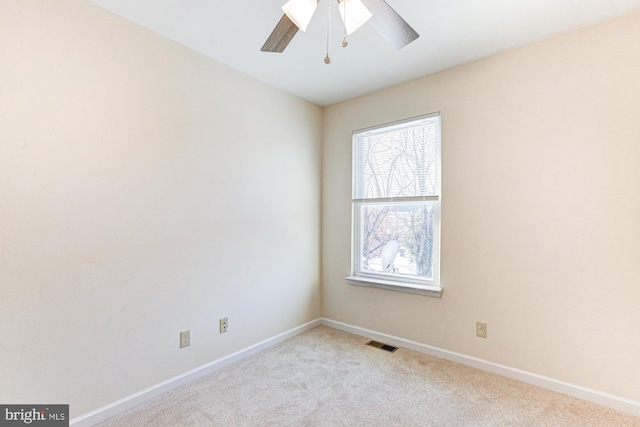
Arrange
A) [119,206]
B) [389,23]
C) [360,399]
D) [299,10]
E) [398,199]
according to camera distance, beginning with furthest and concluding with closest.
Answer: [398,199]
[360,399]
[119,206]
[389,23]
[299,10]

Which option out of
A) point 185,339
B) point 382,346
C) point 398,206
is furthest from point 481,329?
point 185,339

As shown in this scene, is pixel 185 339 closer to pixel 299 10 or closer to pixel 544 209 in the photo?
pixel 299 10

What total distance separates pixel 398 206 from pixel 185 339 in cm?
216

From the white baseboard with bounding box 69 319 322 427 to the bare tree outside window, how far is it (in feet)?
4.15

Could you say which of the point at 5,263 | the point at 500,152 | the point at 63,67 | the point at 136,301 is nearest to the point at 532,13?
the point at 500,152

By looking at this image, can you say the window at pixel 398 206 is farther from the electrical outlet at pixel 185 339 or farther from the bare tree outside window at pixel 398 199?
the electrical outlet at pixel 185 339

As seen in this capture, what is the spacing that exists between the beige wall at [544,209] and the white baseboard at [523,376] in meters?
0.04

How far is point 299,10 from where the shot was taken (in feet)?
4.40

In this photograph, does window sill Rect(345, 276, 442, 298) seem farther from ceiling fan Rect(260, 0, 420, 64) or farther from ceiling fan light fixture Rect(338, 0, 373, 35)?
ceiling fan light fixture Rect(338, 0, 373, 35)

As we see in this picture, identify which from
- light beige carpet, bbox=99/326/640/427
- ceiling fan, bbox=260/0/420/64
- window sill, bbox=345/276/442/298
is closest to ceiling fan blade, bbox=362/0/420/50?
ceiling fan, bbox=260/0/420/64

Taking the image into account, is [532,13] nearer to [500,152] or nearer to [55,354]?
[500,152]

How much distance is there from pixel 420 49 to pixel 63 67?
7.64 feet

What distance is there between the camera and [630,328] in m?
1.91

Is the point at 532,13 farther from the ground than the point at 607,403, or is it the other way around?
the point at 532,13
